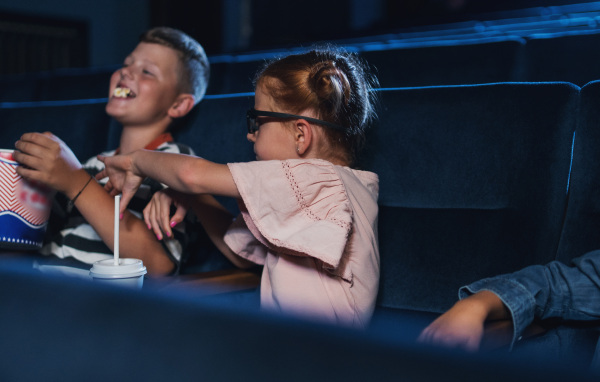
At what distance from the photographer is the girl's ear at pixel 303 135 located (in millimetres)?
1162

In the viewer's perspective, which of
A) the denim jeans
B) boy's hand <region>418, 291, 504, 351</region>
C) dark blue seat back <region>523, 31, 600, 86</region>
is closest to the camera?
boy's hand <region>418, 291, 504, 351</region>

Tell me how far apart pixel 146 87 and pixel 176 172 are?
0.61 meters

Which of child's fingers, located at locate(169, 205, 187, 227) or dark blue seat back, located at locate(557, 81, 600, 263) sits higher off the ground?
dark blue seat back, located at locate(557, 81, 600, 263)

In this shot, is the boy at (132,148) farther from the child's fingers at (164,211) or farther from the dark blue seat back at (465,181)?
the dark blue seat back at (465,181)

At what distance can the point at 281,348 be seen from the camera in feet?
0.84

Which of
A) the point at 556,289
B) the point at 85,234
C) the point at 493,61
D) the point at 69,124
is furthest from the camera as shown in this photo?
the point at 69,124

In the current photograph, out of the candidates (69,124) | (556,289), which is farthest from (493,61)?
(69,124)

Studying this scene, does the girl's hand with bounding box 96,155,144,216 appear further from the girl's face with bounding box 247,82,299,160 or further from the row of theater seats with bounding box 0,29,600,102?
the row of theater seats with bounding box 0,29,600,102

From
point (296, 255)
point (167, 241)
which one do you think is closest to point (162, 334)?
point (296, 255)

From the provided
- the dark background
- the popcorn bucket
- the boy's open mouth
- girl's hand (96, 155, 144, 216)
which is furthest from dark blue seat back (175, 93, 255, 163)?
the dark background

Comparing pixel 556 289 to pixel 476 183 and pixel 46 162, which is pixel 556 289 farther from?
pixel 46 162

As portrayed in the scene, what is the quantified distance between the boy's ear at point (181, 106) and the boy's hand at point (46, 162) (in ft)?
1.44

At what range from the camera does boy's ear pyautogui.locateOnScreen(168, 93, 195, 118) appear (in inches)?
63.4

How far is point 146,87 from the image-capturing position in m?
1.58
